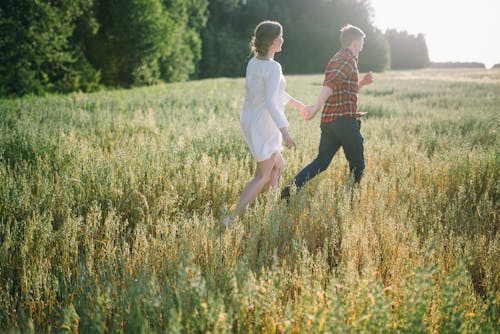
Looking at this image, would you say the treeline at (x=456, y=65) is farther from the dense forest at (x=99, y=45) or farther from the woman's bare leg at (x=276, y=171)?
the woman's bare leg at (x=276, y=171)

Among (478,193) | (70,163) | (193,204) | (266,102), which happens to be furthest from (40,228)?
(478,193)

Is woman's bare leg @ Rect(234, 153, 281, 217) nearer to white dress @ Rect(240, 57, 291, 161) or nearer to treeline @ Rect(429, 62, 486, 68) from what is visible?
white dress @ Rect(240, 57, 291, 161)

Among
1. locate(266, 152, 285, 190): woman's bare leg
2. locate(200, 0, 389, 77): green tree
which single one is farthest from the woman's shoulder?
locate(200, 0, 389, 77): green tree

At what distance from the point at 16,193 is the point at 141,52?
23151 mm

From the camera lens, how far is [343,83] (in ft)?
13.4

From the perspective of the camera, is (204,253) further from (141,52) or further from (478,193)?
(141,52)

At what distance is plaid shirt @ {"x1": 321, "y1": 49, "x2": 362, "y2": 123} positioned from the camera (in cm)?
404

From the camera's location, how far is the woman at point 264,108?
339 centimetres

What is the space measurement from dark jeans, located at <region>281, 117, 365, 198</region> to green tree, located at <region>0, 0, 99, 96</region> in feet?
47.0

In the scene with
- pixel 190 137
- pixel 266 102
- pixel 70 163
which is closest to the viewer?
pixel 266 102

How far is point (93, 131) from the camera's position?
248 inches

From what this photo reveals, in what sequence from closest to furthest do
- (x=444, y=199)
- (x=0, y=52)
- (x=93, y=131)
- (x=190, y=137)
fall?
(x=444, y=199) → (x=190, y=137) → (x=93, y=131) → (x=0, y=52)

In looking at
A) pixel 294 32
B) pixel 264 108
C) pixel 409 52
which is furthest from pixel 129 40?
pixel 409 52

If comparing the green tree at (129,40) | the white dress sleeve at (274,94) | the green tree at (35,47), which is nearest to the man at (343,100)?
the white dress sleeve at (274,94)
